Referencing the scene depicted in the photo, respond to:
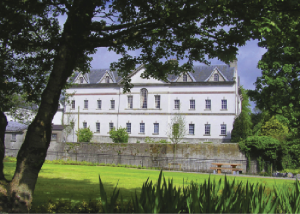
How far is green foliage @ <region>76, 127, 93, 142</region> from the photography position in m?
49.0

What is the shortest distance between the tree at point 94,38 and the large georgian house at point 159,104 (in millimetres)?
38580

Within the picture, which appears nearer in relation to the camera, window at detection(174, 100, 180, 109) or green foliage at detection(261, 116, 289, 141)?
green foliage at detection(261, 116, 289, 141)

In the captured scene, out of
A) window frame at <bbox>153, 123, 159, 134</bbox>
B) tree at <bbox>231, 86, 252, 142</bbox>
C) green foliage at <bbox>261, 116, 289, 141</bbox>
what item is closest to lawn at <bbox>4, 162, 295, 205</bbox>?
tree at <bbox>231, 86, 252, 142</bbox>

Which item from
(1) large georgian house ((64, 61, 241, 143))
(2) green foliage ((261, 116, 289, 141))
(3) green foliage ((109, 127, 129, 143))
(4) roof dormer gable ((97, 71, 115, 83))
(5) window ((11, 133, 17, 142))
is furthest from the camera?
(4) roof dormer gable ((97, 71, 115, 83))

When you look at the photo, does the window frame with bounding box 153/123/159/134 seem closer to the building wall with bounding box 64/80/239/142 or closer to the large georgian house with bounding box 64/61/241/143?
the large georgian house with bounding box 64/61/241/143

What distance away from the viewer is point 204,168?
3288 cm

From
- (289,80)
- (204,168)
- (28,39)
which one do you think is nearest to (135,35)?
(28,39)

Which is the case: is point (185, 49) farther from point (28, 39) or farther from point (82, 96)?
point (82, 96)

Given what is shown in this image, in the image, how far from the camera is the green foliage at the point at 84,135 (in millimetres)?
49031

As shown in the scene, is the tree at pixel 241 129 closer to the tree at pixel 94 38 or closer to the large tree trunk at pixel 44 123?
the tree at pixel 94 38

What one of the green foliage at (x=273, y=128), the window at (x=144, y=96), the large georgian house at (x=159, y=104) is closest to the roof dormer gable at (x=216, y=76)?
the large georgian house at (x=159, y=104)

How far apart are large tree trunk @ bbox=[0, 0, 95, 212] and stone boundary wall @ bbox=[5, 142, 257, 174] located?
1002 inches

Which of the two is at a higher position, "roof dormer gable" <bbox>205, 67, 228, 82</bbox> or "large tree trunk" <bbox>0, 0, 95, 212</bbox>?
"roof dormer gable" <bbox>205, 67, 228, 82</bbox>

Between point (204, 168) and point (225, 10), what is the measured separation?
88.5 ft
